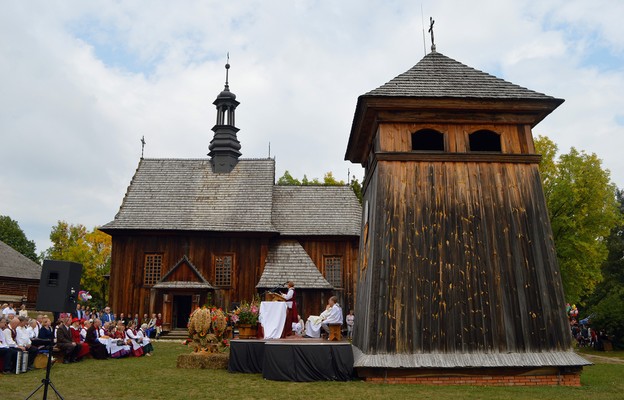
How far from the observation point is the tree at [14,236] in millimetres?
60131

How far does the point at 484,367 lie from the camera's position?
34.0 feet

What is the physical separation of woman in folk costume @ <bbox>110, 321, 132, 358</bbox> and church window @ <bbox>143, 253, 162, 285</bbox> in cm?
1016

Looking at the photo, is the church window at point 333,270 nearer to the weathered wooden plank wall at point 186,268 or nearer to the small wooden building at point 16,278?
the weathered wooden plank wall at point 186,268

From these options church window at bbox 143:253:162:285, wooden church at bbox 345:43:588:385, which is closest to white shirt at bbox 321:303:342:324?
wooden church at bbox 345:43:588:385

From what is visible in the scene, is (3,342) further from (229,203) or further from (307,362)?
(229,203)

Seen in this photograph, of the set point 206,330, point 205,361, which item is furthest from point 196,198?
point 205,361

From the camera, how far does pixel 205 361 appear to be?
42.7 feet

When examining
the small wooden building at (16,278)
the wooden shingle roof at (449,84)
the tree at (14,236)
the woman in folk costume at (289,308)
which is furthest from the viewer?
the tree at (14,236)

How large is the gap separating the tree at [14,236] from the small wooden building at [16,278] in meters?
19.0

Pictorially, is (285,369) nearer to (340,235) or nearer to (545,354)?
(545,354)

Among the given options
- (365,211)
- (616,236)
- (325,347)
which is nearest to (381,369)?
(325,347)

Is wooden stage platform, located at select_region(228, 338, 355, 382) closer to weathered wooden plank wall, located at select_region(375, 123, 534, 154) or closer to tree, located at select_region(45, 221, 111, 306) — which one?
weathered wooden plank wall, located at select_region(375, 123, 534, 154)

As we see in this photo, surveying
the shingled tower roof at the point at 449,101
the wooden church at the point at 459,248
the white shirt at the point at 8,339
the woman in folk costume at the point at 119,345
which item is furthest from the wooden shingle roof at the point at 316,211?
the white shirt at the point at 8,339

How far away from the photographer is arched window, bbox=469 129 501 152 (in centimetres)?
1297
